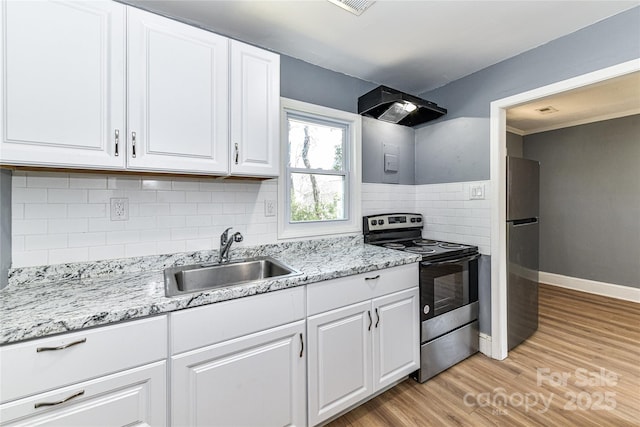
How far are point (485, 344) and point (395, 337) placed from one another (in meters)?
1.08

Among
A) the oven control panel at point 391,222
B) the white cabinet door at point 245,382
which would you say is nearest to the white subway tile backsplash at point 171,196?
the white cabinet door at point 245,382

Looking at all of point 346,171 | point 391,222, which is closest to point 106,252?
point 346,171

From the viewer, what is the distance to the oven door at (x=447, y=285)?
194cm

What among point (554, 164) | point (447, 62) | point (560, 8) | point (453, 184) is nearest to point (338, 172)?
point (453, 184)

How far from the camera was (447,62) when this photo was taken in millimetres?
2270

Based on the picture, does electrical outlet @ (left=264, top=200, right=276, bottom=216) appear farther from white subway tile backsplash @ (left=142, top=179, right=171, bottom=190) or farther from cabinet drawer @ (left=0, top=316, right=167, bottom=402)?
cabinet drawer @ (left=0, top=316, right=167, bottom=402)

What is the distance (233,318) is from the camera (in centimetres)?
123

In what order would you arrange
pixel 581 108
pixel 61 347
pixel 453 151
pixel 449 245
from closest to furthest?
pixel 61 347 → pixel 449 245 → pixel 453 151 → pixel 581 108

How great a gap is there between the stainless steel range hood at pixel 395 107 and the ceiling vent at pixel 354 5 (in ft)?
2.08

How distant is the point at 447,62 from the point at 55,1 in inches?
96.5

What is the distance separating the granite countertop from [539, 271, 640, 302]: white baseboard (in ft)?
11.7

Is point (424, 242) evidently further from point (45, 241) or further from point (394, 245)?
point (45, 241)

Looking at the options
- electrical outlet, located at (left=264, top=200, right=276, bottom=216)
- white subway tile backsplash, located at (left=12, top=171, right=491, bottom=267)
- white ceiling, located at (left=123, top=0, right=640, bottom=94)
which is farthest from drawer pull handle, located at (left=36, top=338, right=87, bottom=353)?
white ceiling, located at (left=123, top=0, right=640, bottom=94)

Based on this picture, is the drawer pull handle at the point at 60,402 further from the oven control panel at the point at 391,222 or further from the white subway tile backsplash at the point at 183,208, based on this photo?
the oven control panel at the point at 391,222
